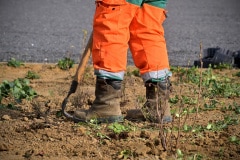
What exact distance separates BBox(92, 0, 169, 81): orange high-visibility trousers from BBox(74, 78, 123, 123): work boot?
104 mm

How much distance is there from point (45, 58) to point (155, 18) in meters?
4.31

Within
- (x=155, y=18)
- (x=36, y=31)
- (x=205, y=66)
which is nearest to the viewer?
(x=155, y=18)

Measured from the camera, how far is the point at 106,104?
4004mm

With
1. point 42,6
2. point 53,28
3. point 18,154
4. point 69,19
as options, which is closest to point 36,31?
point 53,28

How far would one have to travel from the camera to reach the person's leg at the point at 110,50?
12.7 feet

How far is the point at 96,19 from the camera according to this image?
3.94 m

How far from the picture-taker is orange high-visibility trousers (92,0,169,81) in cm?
388

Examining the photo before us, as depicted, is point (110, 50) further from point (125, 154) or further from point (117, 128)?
point (125, 154)

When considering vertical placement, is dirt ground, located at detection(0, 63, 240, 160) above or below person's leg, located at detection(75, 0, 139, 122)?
below

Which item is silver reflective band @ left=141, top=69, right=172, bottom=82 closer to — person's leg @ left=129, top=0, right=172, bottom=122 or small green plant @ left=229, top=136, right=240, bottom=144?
person's leg @ left=129, top=0, right=172, bottom=122

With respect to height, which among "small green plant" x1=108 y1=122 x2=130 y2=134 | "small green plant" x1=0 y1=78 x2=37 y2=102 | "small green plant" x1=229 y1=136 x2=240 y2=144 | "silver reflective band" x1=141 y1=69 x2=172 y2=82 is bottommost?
"small green plant" x1=229 y1=136 x2=240 y2=144

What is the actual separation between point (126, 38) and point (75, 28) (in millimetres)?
7205

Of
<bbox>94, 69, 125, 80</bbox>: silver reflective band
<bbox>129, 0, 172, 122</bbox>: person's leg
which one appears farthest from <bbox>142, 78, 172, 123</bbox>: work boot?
<bbox>94, 69, 125, 80</bbox>: silver reflective band

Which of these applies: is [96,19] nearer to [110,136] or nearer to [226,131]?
[110,136]
